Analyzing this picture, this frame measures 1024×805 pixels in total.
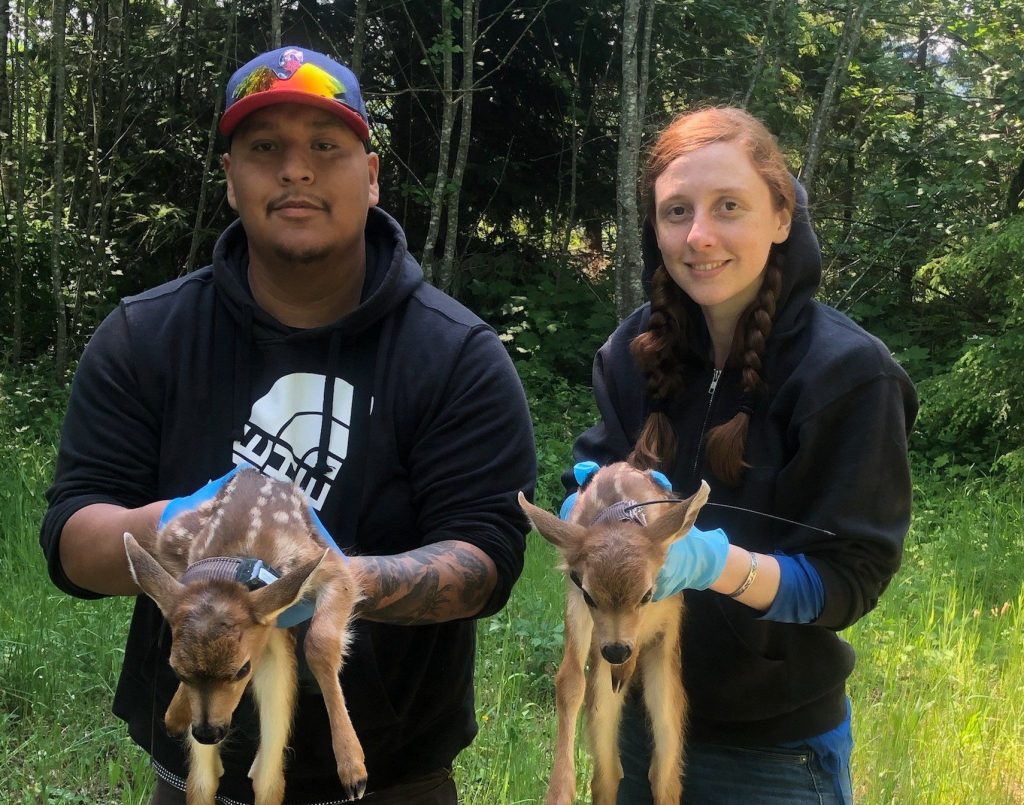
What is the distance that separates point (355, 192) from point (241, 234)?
622 mm

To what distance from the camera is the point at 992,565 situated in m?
7.45

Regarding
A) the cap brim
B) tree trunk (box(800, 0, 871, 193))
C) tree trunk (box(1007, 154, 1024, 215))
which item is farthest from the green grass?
tree trunk (box(800, 0, 871, 193))

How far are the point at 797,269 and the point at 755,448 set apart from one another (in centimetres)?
59

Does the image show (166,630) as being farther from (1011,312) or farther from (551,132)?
(551,132)

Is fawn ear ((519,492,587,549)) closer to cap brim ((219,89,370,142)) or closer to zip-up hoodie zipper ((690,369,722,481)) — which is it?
zip-up hoodie zipper ((690,369,722,481))

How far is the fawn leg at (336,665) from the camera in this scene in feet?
7.06

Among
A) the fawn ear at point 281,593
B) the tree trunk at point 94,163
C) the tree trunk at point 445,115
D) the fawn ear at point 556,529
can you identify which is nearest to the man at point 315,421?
the fawn ear at point 556,529

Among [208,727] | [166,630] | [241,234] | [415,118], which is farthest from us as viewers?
[415,118]

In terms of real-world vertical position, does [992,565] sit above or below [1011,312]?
below

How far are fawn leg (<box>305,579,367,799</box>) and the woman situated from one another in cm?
83

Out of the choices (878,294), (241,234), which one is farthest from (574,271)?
(241,234)

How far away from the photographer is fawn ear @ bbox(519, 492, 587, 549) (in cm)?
234

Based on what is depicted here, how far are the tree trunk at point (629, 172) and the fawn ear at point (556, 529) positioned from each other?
8.45m

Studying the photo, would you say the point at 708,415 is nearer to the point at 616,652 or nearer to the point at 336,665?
the point at 616,652
